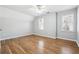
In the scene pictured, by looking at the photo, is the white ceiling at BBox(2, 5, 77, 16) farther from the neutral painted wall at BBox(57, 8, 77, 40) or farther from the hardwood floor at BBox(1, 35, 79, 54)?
the hardwood floor at BBox(1, 35, 79, 54)

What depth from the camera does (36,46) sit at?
1941 millimetres

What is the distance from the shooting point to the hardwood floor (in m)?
1.89

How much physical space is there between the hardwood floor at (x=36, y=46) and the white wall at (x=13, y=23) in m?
→ 0.13

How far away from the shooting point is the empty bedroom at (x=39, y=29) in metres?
1.84

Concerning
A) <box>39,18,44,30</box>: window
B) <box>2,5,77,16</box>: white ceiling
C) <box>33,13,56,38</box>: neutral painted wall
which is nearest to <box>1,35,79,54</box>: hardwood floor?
<box>33,13,56,38</box>: neutral painted wall

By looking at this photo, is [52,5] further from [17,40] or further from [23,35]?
[17,40]

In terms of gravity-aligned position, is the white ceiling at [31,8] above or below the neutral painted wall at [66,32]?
above

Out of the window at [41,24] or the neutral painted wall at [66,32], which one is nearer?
the neutral painted wall at [66,32]

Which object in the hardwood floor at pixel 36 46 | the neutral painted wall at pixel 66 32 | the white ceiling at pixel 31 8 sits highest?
the white ceiling at pixel 31 8

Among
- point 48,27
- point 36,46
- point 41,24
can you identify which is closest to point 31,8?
point 41,24

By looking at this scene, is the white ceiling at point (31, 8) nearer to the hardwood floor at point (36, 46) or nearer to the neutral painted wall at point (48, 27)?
the neutral painted wall at point (48, 27)

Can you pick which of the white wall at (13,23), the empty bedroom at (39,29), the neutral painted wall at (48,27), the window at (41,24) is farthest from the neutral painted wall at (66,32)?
the white wall at (13,23)
